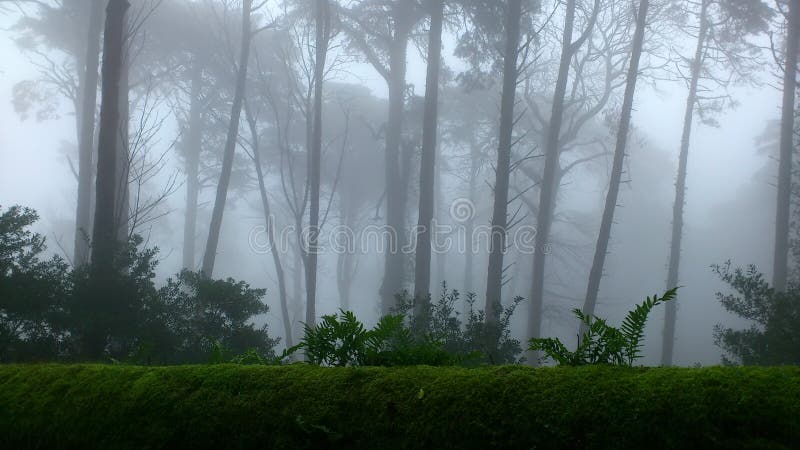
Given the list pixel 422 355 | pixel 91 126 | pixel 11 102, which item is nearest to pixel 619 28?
pixel 91 126

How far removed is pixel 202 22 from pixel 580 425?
28.3 m

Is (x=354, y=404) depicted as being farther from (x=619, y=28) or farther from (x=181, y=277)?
(x=619, y=28)

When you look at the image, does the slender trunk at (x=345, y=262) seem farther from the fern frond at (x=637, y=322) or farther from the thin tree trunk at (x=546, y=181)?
the fern frond at (x=637, y=322)

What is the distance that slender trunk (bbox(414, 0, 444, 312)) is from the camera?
15.0 m

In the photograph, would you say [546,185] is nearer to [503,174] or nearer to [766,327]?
[503,174]

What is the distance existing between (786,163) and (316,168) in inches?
608

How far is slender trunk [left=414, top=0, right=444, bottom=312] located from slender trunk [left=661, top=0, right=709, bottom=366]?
9.43 m

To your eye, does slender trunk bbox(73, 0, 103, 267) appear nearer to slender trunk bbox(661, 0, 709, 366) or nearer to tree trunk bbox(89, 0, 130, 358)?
tree trunk bbox(89, 0, 130, 358)

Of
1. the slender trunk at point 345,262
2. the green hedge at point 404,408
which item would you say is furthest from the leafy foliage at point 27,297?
the slender trunk at point 345,262

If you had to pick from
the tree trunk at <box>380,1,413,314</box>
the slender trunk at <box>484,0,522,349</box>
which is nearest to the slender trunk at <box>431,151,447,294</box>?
the tree trunk at <box>380,1,413,314</box>

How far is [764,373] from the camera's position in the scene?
5.09 ft

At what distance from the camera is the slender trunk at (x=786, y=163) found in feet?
50.1

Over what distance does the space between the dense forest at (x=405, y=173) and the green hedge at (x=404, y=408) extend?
510mm

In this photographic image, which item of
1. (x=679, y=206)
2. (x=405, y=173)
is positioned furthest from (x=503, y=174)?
(x=679, y=206)
